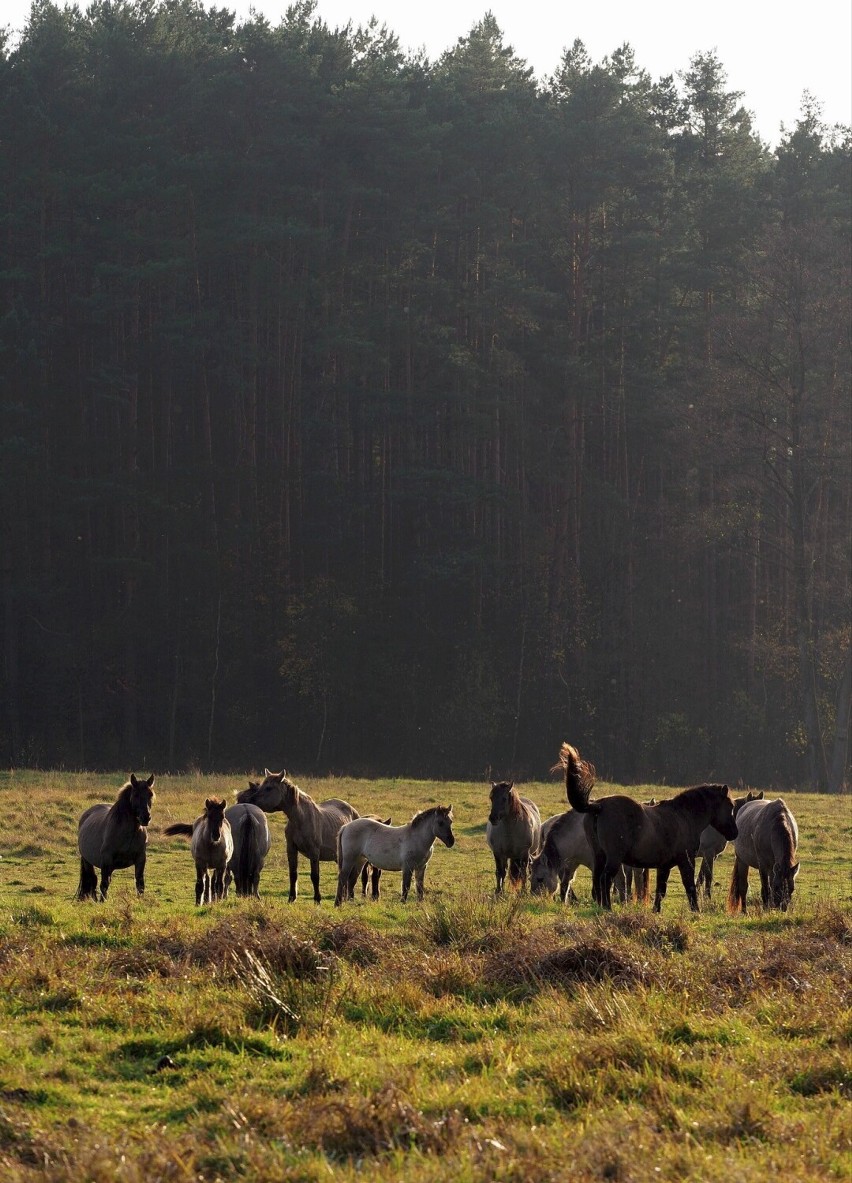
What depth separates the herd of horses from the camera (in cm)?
1508

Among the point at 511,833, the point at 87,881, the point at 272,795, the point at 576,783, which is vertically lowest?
the point at 87,881

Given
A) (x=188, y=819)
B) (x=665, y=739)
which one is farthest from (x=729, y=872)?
(x=665, y=739)

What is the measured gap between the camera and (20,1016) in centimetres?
898

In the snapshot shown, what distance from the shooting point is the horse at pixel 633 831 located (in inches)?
583

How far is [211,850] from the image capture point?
16.2 meters

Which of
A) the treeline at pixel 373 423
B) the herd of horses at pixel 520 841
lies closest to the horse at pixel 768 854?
the herd of horses at pixel 520 841

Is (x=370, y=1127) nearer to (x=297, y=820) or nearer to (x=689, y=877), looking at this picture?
(x=689, y=877)

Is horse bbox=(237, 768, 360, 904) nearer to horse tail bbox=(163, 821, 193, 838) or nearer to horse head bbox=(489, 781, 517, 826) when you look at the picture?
horse tail bbox=(163, 821, 193, 838)

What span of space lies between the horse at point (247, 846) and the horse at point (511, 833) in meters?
2.85

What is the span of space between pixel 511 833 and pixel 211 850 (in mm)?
3735

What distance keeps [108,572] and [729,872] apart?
1386 inches

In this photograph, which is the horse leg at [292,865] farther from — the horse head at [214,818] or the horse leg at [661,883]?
the horse leg at [661,883]

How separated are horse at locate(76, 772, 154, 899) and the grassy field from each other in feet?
8.06

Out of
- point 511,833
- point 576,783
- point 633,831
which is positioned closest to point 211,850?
point 511,833
